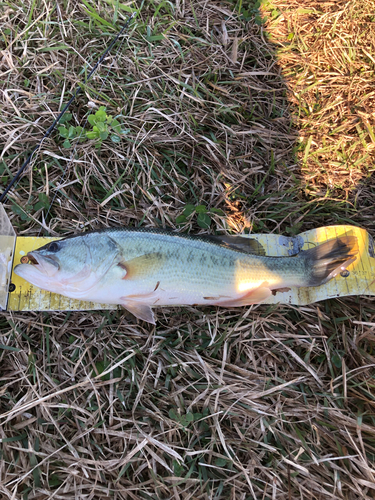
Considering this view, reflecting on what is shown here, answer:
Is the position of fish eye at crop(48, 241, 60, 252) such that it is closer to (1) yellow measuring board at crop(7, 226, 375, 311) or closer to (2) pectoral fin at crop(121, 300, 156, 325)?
(1) yellow measuring board at crop(7, 226, 375, 311)

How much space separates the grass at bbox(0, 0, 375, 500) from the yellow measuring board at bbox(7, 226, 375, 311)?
0.14 metres

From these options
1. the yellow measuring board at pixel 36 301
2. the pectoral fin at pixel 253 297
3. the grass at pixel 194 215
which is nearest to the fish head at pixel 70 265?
the yellow measuring board at pixel 36 301

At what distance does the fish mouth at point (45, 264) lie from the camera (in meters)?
2.75

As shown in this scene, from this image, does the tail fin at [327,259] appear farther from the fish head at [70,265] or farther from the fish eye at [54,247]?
the fish eye at [54,247]

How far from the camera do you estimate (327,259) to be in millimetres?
3131

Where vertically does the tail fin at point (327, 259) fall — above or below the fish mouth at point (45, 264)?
below

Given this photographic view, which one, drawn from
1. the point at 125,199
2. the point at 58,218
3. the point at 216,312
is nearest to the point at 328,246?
the point at 216,312

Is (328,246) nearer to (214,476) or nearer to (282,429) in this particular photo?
(282,429)

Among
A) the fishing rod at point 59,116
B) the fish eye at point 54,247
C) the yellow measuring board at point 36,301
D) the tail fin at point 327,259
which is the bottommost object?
the yellow measuring board at point 36,301

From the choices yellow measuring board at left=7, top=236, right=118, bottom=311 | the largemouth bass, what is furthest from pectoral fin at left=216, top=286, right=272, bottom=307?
yellow measuring board at left=7, top=236, right=118, bottom=311

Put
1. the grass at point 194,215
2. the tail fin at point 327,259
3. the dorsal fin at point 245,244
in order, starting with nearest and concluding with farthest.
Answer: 1. the grass at point 194,215
2. the tail fin at point 327,259
3. the dorsal fin at point 245,244

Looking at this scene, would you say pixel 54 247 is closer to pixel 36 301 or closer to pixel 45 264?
pixel 45 264

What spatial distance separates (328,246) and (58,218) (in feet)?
9.63

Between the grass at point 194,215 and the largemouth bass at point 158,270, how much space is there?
1.14 feet
